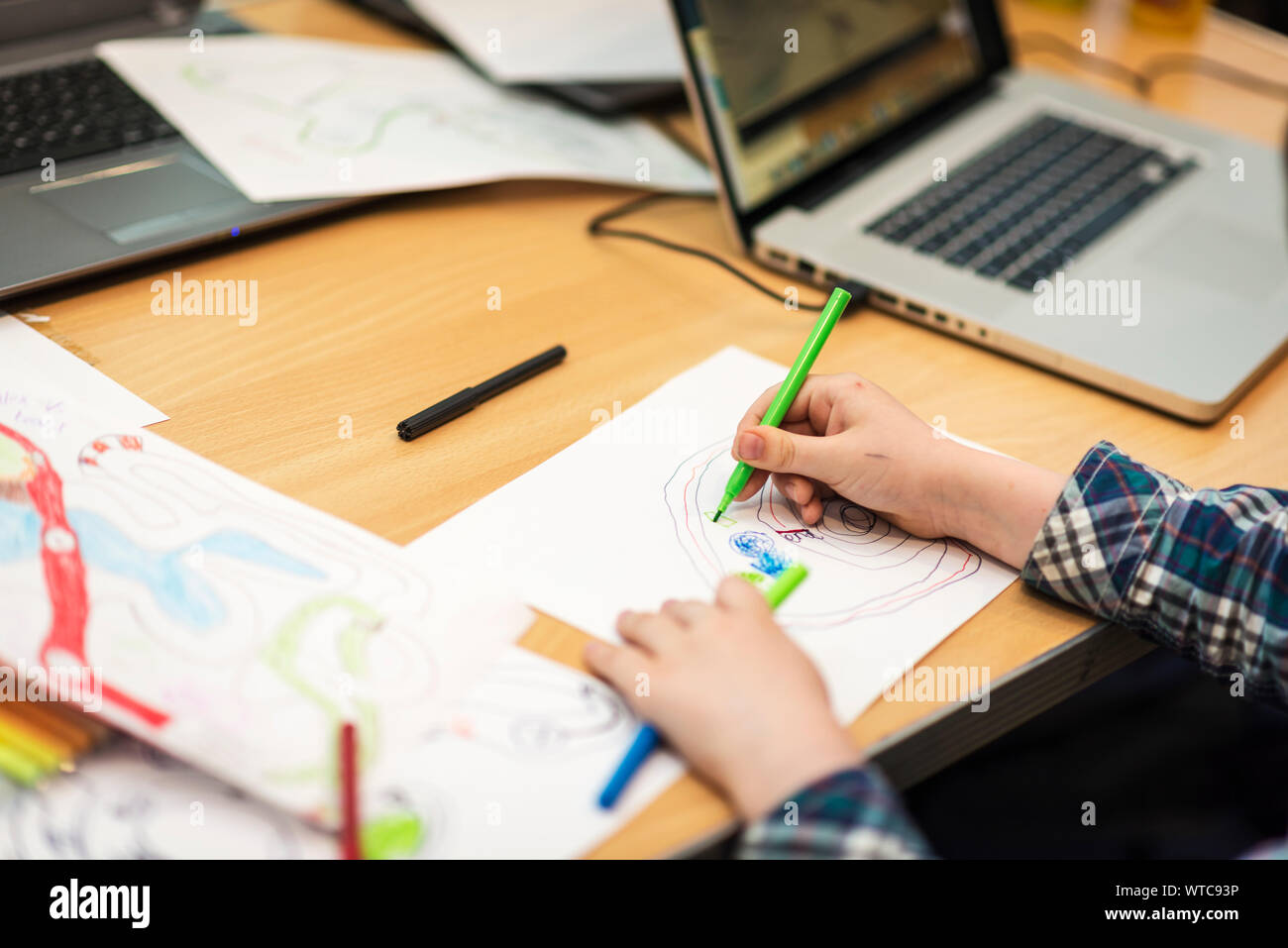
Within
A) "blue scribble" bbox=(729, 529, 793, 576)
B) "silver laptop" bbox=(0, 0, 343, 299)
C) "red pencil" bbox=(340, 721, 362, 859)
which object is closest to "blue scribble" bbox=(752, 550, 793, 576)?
"blue scribble" bbox=(729, 529, 793, 576)

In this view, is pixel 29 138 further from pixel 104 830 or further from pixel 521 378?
pixel 104 830

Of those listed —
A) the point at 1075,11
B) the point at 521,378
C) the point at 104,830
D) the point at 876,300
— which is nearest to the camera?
the point at 104,830

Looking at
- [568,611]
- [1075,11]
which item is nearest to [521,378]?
[568,611]

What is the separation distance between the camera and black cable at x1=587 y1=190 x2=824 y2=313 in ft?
2.66

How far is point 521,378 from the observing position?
688 millimetres

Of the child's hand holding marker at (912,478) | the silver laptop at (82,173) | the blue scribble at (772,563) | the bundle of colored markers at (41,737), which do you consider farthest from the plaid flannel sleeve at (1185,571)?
the silver laptop at (82,173)

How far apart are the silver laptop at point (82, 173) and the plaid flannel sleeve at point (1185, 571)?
588 millimetres

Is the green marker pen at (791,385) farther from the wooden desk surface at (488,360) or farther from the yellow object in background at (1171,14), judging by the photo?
the yellow object in background at (1171,14)

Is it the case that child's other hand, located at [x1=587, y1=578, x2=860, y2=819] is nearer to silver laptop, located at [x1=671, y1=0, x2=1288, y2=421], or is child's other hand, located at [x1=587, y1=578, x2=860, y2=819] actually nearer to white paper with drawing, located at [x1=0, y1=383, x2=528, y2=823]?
white paper with drawing, located at [x1=0, y1=383, x2=528, y2=823]

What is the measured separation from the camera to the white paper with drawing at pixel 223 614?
44 cm

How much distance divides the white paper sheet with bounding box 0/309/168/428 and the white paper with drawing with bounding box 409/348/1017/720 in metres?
0.21

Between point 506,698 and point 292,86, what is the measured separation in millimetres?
666

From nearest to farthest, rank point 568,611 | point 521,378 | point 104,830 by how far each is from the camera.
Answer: point 104,830
point 568,611
point 521,378

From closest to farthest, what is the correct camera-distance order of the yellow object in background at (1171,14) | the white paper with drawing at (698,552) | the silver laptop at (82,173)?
1. the white paper with drawing at (698,552)
2. the silver laptop at (82,173)
3. the yellow object in background at (1171,14)
